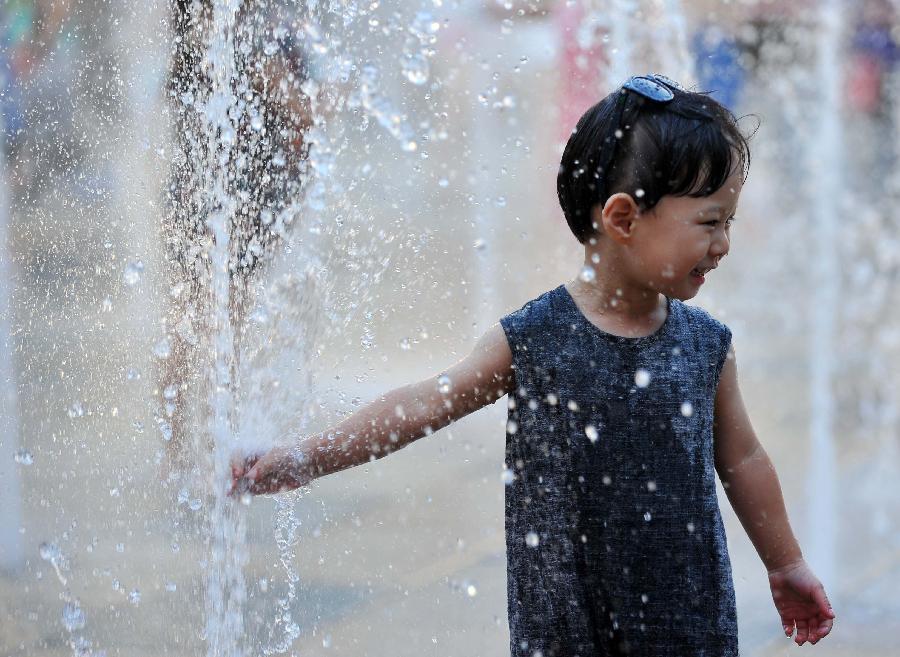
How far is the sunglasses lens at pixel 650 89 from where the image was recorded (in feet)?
5.44

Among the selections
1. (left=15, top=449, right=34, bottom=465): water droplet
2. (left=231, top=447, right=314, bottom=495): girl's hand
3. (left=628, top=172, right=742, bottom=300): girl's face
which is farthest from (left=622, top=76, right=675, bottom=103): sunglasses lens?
(left=15, top=449, right=34, bottom=465): water droplet

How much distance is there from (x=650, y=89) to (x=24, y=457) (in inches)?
90.4

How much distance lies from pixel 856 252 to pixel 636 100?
5.83m

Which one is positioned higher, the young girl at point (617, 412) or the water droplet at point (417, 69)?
the water droplet at point (417, 69)

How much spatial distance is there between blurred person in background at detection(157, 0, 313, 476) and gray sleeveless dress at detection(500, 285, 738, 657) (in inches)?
37.5

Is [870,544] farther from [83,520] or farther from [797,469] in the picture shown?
[83,520]

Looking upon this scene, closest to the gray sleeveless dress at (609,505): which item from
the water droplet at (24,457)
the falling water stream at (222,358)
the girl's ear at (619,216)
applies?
the girl's ear at (619,216)

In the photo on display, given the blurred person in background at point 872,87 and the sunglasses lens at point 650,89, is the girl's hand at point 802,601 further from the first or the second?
the blurred person in background at point 872,87

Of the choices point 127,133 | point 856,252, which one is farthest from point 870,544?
point 856,252

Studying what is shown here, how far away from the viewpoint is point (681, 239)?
5.42 ft

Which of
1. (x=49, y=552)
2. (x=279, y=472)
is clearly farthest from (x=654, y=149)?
(x=49, y=552)

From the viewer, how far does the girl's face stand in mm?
1646

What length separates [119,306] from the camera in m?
3.22

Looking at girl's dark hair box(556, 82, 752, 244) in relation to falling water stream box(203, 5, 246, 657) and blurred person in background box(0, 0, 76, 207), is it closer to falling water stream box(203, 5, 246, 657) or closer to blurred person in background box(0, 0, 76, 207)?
falling water stream box(203, 5, 246, 657)
